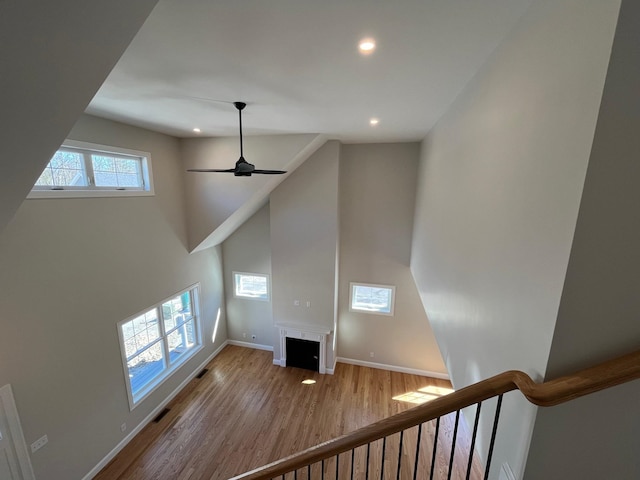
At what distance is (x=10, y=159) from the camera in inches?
54.1

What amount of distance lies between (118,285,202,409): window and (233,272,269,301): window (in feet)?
3.94

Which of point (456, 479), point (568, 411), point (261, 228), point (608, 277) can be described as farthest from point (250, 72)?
point (456, 479)

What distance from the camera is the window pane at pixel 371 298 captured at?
619cm

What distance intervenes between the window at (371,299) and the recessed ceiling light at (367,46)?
4.95 m

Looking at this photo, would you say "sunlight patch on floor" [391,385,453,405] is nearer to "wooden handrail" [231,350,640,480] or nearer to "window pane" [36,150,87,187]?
"wooden handrail" [231,350,640,480]

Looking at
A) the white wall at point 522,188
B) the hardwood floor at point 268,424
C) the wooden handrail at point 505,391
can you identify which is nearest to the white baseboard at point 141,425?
the hardwood floor at point 268,424

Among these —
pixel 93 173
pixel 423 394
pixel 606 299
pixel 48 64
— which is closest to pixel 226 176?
pixel 93 173

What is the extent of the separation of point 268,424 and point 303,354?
168cm

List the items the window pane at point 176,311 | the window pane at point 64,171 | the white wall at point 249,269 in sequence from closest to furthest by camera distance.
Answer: the window pane at point 64,171 < the window pane at point 176,311 < the white wall at point 249,269

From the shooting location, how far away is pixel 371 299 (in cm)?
630

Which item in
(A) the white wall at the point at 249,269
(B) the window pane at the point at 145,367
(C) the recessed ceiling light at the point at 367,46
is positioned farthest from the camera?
(A) the white wall at the point at 249,269

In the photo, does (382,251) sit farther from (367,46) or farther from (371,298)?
(367,46)

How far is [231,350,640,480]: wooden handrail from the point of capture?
937mm

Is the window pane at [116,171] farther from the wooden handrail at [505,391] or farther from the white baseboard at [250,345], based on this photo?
the white baseboard at [250,345]
